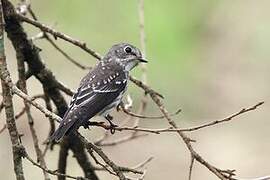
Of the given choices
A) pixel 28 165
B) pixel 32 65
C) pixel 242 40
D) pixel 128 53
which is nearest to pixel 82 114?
pixel 32 65

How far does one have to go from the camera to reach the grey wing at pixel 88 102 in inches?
171

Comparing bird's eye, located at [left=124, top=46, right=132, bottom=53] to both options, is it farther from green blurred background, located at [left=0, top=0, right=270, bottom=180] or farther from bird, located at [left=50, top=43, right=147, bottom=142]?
green blurred background, located at [left=0, top=0, right=270, bottom=180]

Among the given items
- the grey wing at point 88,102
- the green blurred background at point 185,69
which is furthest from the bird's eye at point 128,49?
the green blurred background at point 185,69

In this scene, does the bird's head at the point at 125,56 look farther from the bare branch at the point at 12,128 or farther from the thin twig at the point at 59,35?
the bare branch at the point at 12,128

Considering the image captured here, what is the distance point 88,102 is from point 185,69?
8.56m

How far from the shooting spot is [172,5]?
14.6 meters

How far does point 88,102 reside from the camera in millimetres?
4875

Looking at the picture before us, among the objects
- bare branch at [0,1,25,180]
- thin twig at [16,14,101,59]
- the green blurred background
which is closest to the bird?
thin twig at [16,14,101,59]

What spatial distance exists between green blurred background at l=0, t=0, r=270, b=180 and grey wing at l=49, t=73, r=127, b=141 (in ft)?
15.6

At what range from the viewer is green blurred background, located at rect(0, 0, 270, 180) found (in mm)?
10977

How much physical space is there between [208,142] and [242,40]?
3.54m

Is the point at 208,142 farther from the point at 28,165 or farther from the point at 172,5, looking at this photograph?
the point at 172,5

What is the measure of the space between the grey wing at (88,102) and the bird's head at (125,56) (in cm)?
19

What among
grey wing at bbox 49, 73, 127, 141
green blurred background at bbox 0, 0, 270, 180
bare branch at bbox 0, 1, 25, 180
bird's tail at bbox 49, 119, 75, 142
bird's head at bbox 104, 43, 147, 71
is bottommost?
bare branch at bbox 0, 1, 25, 180
